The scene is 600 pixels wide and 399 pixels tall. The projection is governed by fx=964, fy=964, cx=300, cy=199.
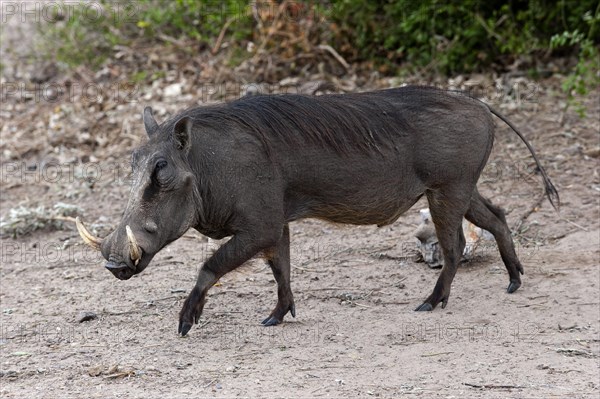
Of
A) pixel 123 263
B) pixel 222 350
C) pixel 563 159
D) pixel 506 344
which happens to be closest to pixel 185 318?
pixel 222 350

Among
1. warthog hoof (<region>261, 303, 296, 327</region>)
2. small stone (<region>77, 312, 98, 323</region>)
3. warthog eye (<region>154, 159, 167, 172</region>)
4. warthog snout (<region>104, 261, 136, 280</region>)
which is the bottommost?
small stone (<region>77, 312, 98, 323</region>)

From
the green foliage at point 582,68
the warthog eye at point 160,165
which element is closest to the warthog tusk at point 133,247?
the warthog eye at point 160,165

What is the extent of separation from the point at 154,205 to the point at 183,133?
0.37 metres

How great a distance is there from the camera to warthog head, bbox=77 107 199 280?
13.8ft

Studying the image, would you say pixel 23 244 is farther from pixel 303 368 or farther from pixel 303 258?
pixel 303 368

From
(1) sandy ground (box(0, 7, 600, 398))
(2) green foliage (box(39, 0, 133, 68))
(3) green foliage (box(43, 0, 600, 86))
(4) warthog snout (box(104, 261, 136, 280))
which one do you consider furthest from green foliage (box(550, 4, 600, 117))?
(2) green foliage (box(39, 0, 133, 68))

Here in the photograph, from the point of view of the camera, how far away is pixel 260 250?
15.3 ft

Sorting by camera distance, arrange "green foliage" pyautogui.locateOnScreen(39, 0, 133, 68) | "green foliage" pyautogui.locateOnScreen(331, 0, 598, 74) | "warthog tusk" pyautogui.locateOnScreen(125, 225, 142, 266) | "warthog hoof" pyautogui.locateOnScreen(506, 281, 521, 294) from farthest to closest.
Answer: "green foliage" pyautogui.locateOnScreen(39, 0, 133, 68), "green foliage" pyautogui.locateOnScreen(331, 0, 598, 74), "warthog hoof" pyautogui.locateOnScreen(506, 281, 521, 294), "warthog tusk" pyautogui.locateOnScreen(125, 225, 142, 266)

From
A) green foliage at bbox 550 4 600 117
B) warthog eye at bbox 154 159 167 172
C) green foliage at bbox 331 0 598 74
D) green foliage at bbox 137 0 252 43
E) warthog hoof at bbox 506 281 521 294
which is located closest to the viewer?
warthog eye at bbox 154 159 167 172

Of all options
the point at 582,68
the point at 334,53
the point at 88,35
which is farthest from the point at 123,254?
the point at 88,35

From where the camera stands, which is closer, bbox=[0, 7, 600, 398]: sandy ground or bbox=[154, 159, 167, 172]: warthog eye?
bbox=[0, 7, 600, 398]: sandy ground

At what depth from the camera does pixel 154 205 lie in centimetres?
435

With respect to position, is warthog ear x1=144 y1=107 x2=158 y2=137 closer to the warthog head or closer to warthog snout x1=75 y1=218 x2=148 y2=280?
the warthog head

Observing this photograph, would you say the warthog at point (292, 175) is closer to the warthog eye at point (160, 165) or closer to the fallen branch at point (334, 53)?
the warthog eye at point (160, 165)
